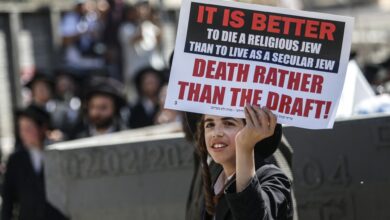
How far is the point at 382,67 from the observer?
11922mm

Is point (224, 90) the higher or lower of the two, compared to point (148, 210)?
higher

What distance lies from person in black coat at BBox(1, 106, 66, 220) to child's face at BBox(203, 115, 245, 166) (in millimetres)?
3156

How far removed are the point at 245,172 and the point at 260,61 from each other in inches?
20.3

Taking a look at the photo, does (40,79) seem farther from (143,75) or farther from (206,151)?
(206,151)

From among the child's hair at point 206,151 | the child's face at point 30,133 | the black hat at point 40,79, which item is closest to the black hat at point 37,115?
the child's face at point 30,133

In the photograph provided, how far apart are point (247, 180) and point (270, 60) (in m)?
0.55

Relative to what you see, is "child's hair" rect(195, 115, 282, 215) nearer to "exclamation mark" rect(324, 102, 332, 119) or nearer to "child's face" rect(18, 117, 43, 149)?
"exclamation mark" rect(324, 102, 332, 119)

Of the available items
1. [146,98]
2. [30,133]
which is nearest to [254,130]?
[30,133]

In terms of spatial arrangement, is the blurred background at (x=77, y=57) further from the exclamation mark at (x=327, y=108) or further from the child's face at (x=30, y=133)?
the exclamation mark at (x=327, y=108)

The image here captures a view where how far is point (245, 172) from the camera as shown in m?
4.05

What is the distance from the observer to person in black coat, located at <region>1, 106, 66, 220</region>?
777 cm

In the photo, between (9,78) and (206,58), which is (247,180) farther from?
(9,78)

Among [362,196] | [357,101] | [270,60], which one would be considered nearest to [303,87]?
[270,60]

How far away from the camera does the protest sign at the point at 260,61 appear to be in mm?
4312
